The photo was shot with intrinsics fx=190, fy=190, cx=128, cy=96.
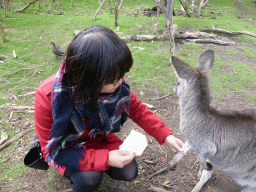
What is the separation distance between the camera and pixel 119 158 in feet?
4.30

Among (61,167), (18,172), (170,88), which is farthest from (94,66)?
(170,88)

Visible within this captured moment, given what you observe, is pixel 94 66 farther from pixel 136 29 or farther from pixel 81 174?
pixel 136 29

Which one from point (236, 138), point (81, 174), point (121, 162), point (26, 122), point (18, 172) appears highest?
point (236, 138)

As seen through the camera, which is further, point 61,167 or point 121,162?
point 61,167

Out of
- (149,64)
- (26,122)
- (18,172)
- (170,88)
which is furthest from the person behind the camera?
(149,64)

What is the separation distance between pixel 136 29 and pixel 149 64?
2.02m

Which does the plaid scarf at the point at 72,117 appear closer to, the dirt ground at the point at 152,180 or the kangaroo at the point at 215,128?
the kangaroo at the point at 215,128

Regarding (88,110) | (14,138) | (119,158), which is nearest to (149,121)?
(119,158)

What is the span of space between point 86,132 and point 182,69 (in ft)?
2.84

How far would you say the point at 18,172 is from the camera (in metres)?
1.85

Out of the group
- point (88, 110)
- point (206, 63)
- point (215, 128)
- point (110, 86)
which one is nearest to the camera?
point (110, 86)

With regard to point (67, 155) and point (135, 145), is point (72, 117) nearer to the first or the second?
point (67, 155)

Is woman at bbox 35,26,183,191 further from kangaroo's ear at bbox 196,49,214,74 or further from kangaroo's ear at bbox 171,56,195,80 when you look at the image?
kangaroo's ear at bbox 196,49,214,74

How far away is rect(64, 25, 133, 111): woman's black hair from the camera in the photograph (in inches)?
37.6
